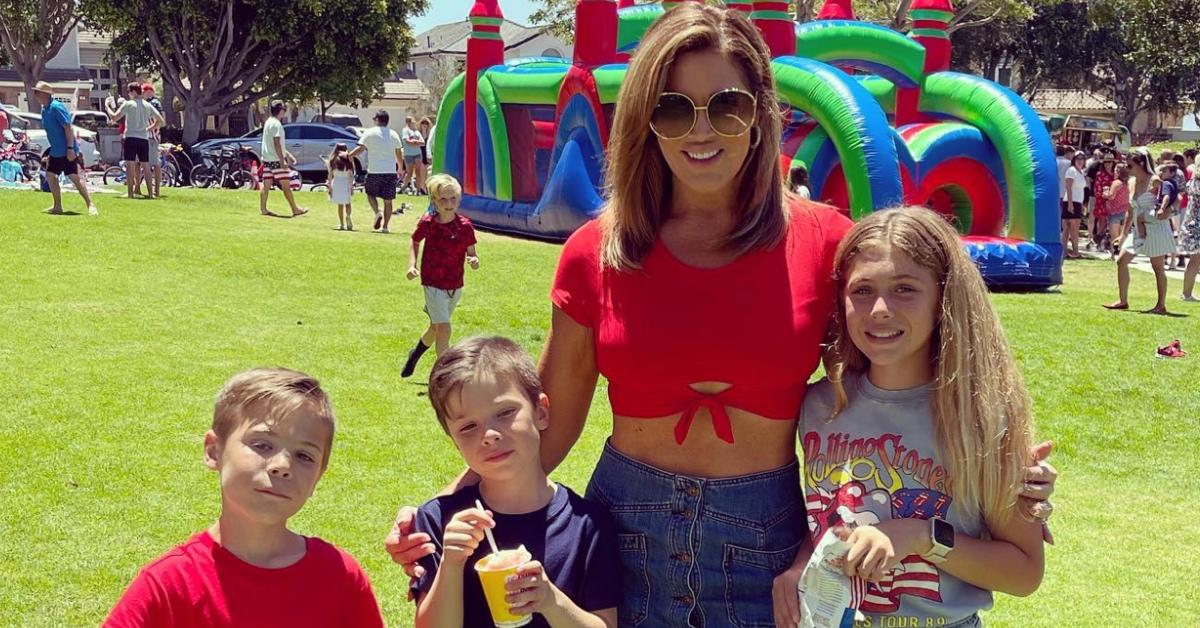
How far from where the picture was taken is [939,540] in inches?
80.8

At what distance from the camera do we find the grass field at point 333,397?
4574 millimetres

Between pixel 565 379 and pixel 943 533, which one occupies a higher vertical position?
pixel 565 379

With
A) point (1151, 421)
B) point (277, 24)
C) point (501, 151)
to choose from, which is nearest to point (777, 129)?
point (1151, 421)

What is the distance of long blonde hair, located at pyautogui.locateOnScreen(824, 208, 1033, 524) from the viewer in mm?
2094

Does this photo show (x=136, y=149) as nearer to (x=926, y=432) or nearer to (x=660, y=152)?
(x=660, y=152)

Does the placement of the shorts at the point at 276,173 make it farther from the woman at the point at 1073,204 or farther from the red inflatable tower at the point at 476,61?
the woman at the point at 1073,204

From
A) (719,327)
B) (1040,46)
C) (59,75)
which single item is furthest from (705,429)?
(59,75)

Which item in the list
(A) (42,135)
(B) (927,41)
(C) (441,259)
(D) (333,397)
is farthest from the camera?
(A) (42,135)

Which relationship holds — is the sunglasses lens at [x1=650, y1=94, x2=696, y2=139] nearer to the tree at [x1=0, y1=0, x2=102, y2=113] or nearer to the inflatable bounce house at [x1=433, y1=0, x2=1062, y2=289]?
the inflatable bounce house at [x1=433, y1=0, x2=1062, y2=289]

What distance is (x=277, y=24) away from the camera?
107ft

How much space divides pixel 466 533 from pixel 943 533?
0.84m

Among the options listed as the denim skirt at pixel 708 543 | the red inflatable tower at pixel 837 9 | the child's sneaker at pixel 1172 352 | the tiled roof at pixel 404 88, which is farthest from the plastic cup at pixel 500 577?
the tiled roof at pixel 404 88

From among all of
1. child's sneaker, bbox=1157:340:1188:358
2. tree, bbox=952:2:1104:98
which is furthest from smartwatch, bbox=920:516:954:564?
tree, bbox=952:2:1104:98

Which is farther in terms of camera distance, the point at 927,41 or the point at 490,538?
the point at 927,41
